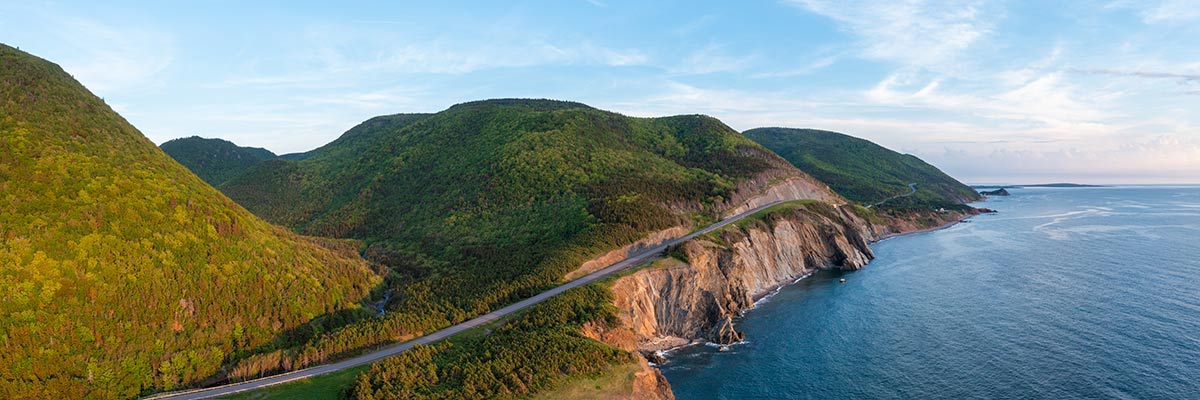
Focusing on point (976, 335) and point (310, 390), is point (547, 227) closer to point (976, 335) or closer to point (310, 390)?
point (310, 390)

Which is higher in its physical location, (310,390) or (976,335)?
(310,390)

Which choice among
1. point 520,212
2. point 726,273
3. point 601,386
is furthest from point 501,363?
point 520,212

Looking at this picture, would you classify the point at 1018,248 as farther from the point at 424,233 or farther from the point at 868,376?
the point at 424,233

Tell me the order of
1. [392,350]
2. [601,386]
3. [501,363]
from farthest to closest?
[392,350] < [501,363] < [601,386]

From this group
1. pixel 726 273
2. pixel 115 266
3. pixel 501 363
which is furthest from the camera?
pixel 726 273

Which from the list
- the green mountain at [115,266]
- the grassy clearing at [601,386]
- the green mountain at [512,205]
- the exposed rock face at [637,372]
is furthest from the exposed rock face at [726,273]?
the green mountain at [115,266]

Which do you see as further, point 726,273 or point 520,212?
point 520,212

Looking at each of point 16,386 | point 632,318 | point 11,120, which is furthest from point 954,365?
point 11,120
